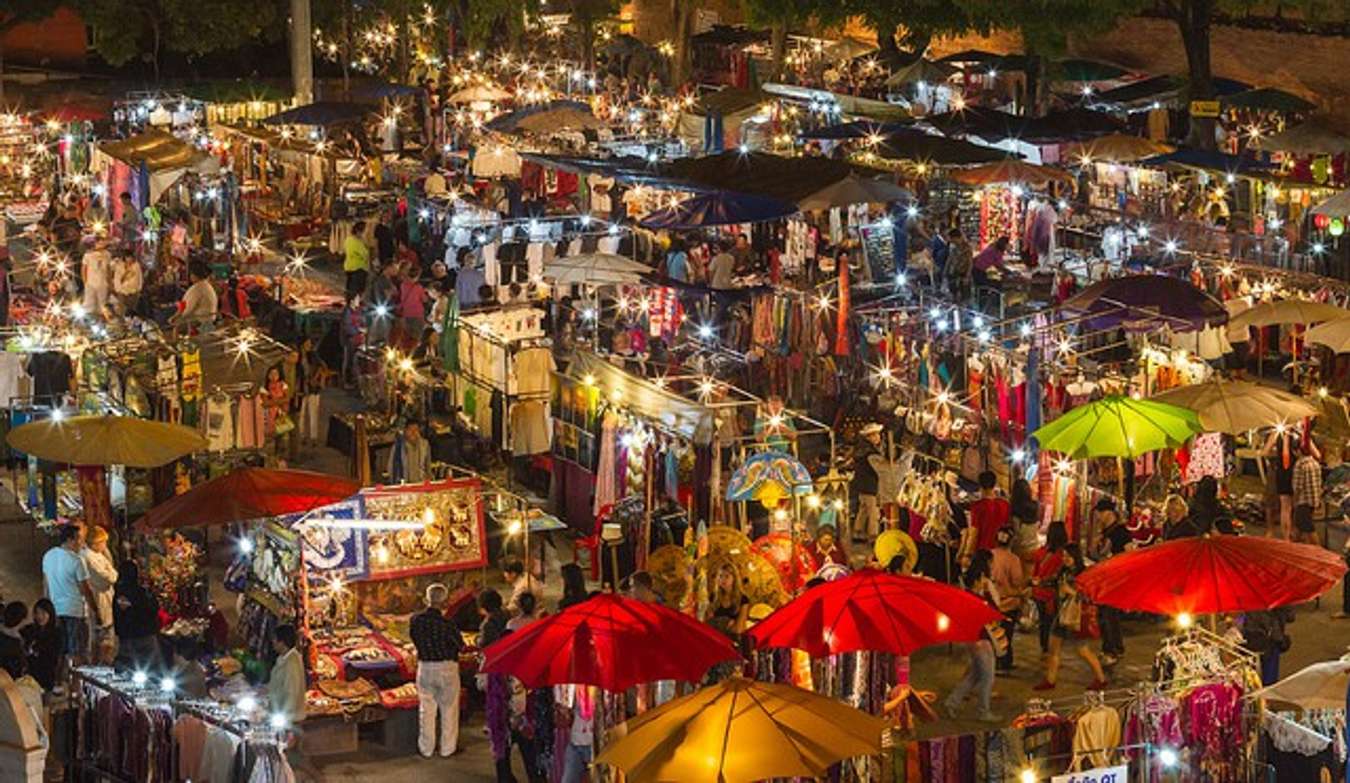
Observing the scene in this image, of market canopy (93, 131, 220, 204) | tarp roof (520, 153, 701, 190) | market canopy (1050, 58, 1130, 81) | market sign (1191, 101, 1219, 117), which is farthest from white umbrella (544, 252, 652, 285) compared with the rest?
market canopy (1050, 58, 1130, 81)

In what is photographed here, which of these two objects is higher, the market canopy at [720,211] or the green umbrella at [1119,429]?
the green umbrella at [1119,429]

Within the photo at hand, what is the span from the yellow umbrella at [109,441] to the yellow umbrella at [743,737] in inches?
274

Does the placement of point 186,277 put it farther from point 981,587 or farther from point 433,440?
point 981,587

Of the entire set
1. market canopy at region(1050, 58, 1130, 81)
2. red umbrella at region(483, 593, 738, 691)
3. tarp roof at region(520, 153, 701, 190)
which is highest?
red umbrella at region(483, 593, 738, 691)

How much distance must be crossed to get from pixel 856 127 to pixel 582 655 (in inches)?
866

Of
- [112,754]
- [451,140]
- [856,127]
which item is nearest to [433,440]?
[112,754]

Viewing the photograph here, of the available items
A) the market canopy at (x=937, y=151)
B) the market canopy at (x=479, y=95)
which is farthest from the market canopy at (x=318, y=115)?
the market canopy at (x=937, y=151)

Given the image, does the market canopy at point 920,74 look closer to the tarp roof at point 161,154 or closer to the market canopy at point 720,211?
the tarp roof at point 161,154

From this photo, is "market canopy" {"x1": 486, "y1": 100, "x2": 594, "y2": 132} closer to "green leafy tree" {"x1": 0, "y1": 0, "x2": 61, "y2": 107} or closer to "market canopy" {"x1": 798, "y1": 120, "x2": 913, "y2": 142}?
"market canopy" {"x1": 798, "y1": 120, "x2": 913, "y2": 142}

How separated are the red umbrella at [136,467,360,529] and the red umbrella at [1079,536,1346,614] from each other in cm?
565

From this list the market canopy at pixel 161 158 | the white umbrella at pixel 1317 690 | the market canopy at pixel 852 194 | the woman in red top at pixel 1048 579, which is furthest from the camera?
the market canopy at pixel 161 158

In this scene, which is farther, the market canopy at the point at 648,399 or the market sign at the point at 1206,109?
the market sign at the point at 1206,109

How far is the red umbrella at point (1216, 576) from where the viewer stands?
16844 mm

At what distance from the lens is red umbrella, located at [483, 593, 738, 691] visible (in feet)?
51.9
